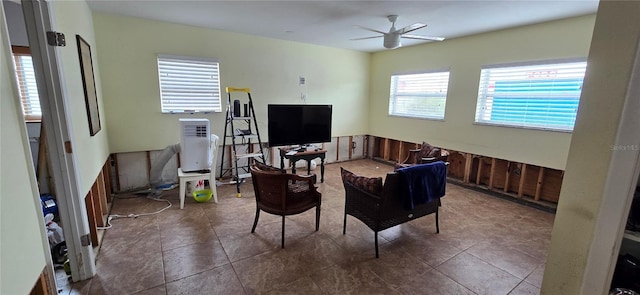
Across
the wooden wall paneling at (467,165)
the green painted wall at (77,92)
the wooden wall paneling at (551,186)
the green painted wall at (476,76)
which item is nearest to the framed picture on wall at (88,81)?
the green painted wall at (77,92)

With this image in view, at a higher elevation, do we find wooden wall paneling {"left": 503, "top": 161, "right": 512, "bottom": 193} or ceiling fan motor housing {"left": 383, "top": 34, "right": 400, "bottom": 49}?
ceiling fan motor housing {"left": 383, "top": 34, "right": 400, "bottom": 49}

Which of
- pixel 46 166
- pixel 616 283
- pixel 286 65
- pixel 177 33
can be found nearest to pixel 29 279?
pixel 46 166

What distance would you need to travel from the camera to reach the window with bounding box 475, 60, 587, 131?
11.8ft

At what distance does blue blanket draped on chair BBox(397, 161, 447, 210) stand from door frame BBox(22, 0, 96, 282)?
2.66m

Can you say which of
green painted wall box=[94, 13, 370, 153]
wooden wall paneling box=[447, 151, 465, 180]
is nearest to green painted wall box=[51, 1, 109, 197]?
green painted wall box=[94, 13, 370, 153]

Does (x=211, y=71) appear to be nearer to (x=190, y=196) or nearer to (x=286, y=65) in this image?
(x=286, y=65)

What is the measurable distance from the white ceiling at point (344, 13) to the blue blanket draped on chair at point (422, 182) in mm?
1893

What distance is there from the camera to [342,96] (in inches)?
243

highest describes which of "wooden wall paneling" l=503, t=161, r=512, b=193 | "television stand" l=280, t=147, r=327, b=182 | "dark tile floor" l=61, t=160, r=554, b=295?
"television stand" l=280, t=147, r=327, b=182

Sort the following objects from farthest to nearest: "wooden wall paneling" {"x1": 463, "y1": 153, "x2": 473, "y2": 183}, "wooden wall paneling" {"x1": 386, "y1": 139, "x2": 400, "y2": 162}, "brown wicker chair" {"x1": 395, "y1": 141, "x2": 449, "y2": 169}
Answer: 1. "wooden wall paneling" {"x1": 386, "y1": 139, "x2": 400, "y2": 162}
2. "wooden wall paneling" {"x1": 463, "y1": 153, "x2": 473, "y2": 183}
3. "brown wicker chair" {"x1": 395, "y1": 141, "x2": 449, "y2": 169}

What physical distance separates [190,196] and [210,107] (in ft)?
5.07

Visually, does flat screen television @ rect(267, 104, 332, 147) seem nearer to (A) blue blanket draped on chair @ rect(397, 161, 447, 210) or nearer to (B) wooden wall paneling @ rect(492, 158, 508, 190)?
(A) blue blanket draped on chair @ rect(397, 161, 447, 210)

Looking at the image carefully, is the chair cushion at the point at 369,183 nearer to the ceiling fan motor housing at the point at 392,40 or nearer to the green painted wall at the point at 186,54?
the ceiling fan motor housing at the point at 392,40

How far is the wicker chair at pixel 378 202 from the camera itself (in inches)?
98.1
